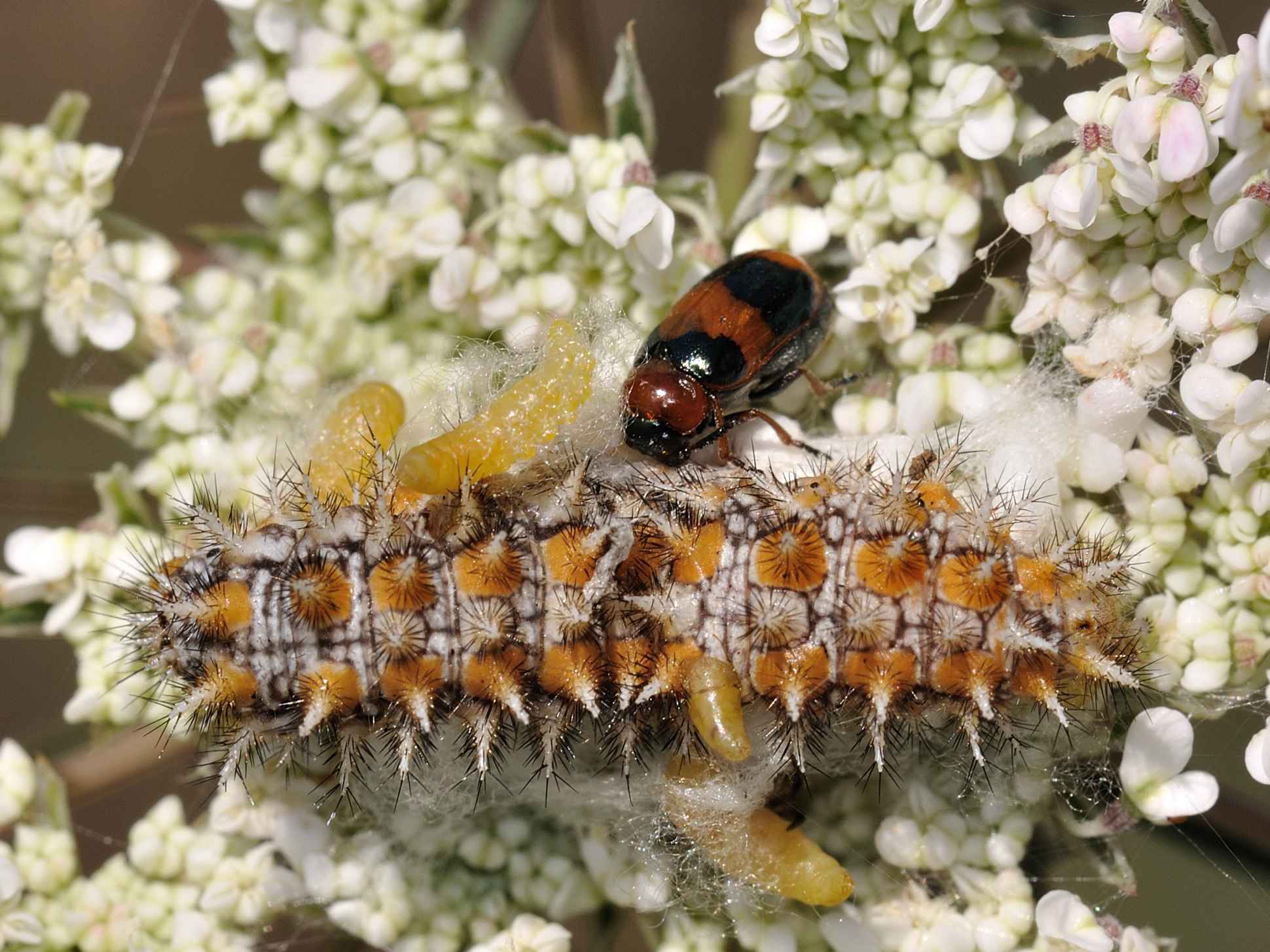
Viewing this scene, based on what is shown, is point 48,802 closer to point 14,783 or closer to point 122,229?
point 14,783

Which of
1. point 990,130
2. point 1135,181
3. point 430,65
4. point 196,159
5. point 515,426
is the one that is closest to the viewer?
point 1135,181

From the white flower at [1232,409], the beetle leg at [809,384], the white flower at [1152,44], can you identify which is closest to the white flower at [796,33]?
the white flower at [1152,44]


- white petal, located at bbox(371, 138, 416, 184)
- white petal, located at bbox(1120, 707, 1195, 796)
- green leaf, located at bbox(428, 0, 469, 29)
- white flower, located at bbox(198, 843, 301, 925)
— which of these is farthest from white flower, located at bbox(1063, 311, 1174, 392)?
white flower, located at bbox(198, 843, 301, 925)

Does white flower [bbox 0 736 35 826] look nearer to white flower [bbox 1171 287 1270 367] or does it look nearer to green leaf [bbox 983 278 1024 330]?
green leaf [bbox 983 278 1024 330]

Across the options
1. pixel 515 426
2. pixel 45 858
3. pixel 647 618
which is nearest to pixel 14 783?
pixel 45 858

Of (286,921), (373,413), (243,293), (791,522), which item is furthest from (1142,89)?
(286,921)

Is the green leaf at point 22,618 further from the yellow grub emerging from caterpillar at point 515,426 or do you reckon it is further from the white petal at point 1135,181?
the white petal at point 1135,181
